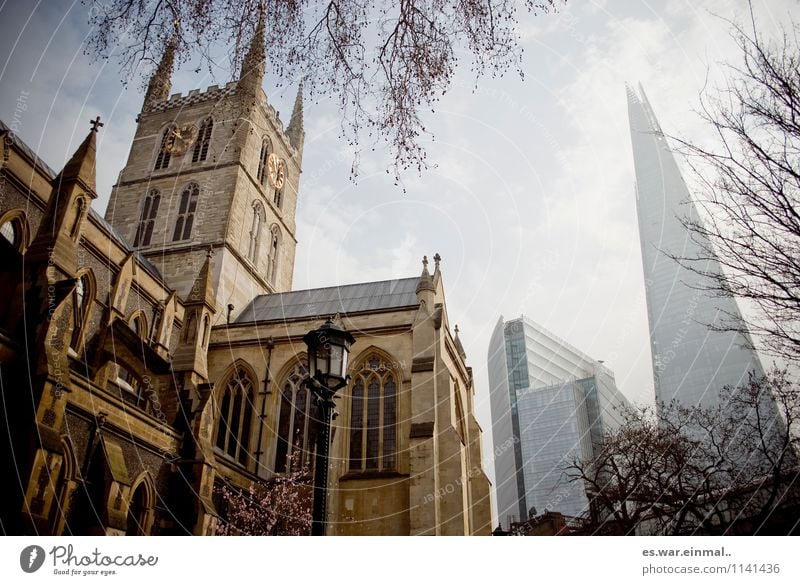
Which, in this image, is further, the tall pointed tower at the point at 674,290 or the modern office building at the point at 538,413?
the modern office building at the point at 538,413

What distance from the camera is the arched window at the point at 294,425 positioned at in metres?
16.1

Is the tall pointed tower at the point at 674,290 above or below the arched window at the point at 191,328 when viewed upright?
below

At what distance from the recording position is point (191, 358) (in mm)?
13797

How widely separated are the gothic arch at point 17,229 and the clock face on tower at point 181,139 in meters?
13.7

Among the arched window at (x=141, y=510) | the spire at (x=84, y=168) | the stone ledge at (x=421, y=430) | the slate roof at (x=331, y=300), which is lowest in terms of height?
the arched window at (x=141, y=510)

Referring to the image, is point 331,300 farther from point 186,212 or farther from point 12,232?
point 12,232

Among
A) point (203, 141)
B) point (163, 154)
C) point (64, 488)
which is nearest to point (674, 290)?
point (64, 488)

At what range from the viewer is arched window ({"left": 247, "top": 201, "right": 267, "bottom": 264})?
25031 millimetres

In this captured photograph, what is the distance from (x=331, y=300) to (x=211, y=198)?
24.0 feet

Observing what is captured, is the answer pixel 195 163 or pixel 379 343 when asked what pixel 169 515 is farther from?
pixel 195 163

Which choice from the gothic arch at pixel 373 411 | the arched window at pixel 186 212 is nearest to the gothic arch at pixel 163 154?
the arched window at pixel 186 212

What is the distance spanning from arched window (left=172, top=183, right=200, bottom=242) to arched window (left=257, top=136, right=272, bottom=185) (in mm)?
3203

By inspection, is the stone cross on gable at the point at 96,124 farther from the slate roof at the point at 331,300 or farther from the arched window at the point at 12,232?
the slate roof at the point at 331,300
